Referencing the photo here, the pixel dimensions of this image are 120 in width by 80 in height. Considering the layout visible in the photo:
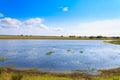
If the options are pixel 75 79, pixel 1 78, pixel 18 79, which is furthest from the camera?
pixel 75 79

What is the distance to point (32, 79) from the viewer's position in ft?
58.4

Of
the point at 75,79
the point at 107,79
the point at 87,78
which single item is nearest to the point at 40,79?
the point at 75,79

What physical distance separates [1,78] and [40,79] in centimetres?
373

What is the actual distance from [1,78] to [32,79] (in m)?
2.94

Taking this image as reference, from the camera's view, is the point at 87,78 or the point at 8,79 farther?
the point at 87,78

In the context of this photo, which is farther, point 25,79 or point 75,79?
point 75,79

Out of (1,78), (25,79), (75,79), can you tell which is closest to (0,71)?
(1,78)

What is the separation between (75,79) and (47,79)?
9.47 ft

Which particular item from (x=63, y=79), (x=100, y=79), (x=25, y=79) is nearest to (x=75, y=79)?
(x=63, y=79)

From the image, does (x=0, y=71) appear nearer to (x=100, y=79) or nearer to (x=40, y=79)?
(x=40, y=79)

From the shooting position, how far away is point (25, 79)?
57.1 feet

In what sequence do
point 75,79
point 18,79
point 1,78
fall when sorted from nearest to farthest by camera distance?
point 18,79, point 1,78, point 75,79

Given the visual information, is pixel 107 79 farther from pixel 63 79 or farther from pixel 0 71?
pixel 0 71

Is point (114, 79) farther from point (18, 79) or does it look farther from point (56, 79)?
point (18, 79)
